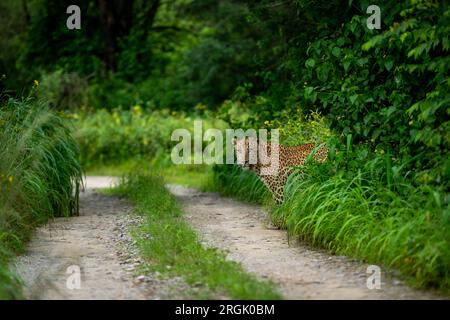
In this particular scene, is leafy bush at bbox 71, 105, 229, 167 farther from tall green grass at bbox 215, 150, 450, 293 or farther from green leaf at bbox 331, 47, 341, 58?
green leaf at bbox 331, 47, 341, 58

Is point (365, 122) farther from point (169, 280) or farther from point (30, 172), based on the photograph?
point (30, 172)

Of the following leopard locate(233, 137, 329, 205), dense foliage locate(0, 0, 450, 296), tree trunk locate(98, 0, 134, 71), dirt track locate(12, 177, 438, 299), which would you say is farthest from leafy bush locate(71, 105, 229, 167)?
leopard locate(233, 137, 329, 205)

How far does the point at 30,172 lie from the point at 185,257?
288 centimetres

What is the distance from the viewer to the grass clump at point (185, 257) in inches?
230

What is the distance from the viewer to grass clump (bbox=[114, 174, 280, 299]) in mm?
5844

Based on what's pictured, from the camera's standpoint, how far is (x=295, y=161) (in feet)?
29.8

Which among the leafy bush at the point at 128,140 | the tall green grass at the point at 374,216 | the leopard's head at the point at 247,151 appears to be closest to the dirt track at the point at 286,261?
the tall green grass at the point at 374,216

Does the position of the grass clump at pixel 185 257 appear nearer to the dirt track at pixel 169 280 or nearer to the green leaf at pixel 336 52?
the dirt track at pixel 169 280

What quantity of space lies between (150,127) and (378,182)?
12226 mm

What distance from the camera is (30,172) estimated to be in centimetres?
888

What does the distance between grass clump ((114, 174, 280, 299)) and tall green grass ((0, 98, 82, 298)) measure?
45.7 inches

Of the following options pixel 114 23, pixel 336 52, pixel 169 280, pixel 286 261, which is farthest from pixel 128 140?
pixel 169 280

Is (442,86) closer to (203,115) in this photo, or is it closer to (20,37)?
(203,115)
